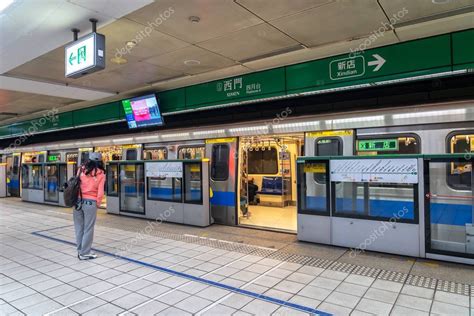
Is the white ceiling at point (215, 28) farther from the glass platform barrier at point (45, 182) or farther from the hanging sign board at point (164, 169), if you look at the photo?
the glass platform barrier at point (45, 182)

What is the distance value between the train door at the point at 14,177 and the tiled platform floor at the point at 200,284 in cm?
1089

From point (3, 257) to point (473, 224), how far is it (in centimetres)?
708

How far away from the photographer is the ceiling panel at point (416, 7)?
394cm

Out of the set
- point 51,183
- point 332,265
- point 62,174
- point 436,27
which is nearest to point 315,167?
point 332,265

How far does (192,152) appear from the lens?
8453mm

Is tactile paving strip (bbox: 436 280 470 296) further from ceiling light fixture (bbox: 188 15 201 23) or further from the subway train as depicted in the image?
ceiling light fixture (bbox: 188 15 201 23)

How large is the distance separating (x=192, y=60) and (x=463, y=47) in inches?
170

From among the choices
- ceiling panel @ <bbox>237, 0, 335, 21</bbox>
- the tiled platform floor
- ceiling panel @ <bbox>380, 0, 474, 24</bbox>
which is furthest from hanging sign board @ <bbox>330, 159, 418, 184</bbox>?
ceiling panel @ <bbox>237, 0, 335, 21</bbox>

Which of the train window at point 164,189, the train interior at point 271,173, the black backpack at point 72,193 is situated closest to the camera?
the black backpack at point 72,193

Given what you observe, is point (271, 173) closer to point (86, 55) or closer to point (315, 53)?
point (315, 53)

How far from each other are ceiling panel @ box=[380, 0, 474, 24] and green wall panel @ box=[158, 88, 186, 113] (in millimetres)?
5225

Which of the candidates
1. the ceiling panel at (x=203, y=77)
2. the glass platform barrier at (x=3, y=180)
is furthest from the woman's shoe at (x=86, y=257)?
the glass platform barrier at (x=3, y=180)

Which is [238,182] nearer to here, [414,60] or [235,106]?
[235,106]

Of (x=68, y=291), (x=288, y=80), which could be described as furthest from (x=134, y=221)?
(x=288, y=80)
